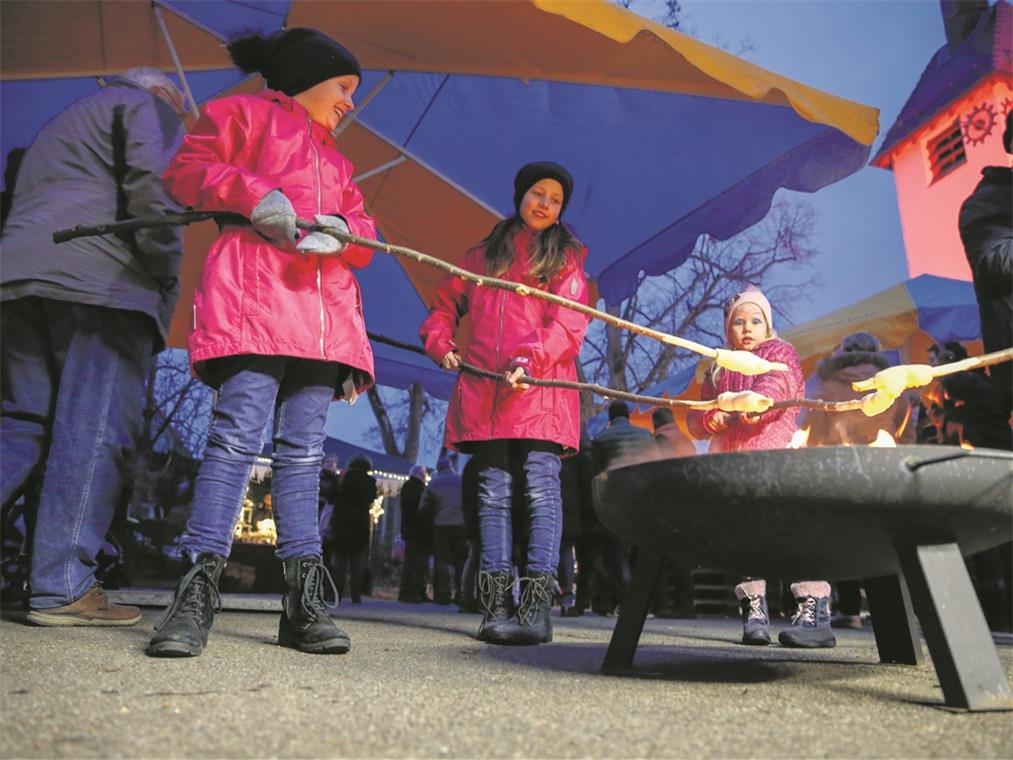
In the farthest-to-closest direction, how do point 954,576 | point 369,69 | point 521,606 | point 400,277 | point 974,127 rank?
1. point 974,127
2. point 400,277
3. point 369,69
4. point 521,606
5. point 954,576

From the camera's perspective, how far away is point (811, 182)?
12.9 ft

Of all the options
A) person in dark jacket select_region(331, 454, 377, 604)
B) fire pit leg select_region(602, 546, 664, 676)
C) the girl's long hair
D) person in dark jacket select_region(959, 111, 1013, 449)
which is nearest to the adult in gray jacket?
the girl's long hair

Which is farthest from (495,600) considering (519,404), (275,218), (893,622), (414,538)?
(414,538)

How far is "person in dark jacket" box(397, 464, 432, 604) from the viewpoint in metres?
8.81

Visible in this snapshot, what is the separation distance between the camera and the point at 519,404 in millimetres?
2879

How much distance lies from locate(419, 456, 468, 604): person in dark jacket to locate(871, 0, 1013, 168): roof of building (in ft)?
34.4

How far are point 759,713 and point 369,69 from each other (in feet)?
12.5

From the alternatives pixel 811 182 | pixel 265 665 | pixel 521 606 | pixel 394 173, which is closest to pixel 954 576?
pixel 265 665

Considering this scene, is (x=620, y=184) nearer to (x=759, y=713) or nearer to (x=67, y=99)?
(x=67, y=99)

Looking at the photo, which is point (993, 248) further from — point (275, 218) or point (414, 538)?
point (414, 538)

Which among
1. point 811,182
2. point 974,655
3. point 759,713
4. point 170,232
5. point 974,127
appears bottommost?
point 759,713

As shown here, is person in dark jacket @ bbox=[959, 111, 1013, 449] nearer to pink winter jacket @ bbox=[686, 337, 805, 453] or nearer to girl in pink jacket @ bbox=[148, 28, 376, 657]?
pink winter jacket @ bbox=[686, 337, 805, 453]

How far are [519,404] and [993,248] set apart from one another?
2029mm

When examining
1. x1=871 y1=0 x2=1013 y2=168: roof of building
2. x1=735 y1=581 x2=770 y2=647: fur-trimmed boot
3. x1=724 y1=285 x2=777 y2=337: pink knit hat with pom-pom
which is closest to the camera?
x1=735 y1=581 x2=770 y2=647: fur-trimmed boot
